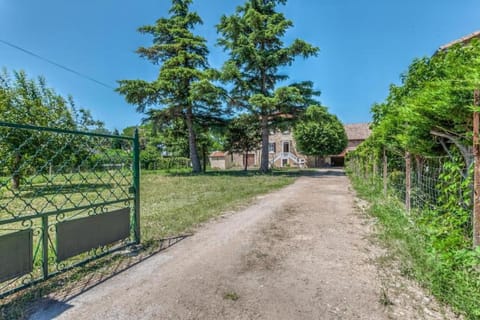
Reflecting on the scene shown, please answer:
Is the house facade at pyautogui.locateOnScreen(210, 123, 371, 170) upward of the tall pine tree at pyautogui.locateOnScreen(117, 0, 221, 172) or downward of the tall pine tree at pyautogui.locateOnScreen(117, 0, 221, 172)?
downward

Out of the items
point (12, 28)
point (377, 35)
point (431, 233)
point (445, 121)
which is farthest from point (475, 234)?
point (12, 28)

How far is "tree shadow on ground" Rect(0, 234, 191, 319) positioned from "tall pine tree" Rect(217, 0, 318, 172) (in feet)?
44.9

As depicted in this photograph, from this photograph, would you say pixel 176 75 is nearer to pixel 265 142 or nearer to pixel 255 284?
pixel 265 142

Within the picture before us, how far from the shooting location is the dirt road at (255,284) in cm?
213

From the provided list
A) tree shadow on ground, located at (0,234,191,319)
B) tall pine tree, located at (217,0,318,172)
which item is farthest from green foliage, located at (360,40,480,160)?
tall pine tree, located at (217,0,318,172)

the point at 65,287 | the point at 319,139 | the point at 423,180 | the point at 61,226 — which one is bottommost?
the point at 65,287

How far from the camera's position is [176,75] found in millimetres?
17422

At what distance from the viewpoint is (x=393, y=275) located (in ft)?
9.05

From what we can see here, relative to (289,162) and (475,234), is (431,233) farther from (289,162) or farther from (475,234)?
(289,162)

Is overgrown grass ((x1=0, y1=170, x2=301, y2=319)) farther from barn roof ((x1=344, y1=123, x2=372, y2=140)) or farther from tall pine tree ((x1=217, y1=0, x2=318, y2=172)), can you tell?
barn roof ((x1=344, y1=123, x2=372, y2=140))

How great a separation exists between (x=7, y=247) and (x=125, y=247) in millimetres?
1567

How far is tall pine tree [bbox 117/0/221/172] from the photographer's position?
17.1 meters

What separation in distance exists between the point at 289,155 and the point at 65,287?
34989mm

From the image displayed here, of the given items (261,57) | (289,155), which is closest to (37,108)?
(261,57)
